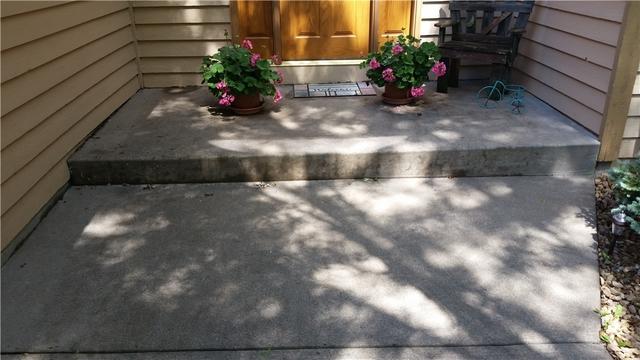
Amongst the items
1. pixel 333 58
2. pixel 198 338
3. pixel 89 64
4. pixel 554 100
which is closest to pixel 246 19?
pixel 333 58

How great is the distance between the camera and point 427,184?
3.56 m

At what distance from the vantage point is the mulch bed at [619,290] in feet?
7.39

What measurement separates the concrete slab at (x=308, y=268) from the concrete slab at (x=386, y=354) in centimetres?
3

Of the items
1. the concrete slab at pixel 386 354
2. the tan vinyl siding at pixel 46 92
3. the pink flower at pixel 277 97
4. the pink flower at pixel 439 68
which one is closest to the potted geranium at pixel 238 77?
the pink flower at pixel 277 97

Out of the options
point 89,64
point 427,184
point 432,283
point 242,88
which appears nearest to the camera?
point 432,283

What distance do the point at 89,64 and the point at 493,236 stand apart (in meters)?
3.05

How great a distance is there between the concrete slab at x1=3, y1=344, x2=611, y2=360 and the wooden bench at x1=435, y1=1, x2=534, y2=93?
2834 millimetres

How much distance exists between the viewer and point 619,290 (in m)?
2.58

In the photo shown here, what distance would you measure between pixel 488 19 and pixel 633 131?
1.74 meters

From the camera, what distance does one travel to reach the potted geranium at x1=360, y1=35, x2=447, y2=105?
4.26m

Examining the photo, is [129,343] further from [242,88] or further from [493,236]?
[242,88]

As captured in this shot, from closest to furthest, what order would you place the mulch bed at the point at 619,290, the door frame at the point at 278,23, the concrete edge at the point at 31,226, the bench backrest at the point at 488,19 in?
the mulch bed at the point at 619,290
the concrete edge at the point at 31,226
the bench backrest at the point at 488,19
the door frame at the point at 278,23

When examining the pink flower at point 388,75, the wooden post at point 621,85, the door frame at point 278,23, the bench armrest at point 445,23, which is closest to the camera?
the wooden post at point 621,85

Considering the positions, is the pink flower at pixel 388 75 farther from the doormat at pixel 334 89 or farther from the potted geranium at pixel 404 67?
the doormat at pixel 334 89
